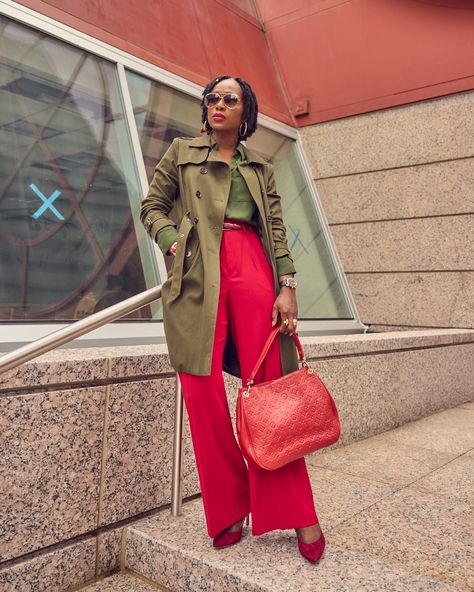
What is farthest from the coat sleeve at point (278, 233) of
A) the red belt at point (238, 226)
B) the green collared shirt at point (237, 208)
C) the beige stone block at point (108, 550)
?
the beige stone block at point (108, 550)

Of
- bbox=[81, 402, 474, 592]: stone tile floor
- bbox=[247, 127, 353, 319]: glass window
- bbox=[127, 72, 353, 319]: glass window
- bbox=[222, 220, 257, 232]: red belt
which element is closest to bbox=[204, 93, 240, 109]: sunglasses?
bbox=[222, 220, 257, 232]: red belt

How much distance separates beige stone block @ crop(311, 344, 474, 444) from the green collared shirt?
168 cm

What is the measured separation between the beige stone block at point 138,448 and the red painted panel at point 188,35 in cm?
318

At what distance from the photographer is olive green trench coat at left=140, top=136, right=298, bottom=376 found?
2156mm

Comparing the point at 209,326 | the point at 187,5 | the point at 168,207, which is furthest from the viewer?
the point at 187,5

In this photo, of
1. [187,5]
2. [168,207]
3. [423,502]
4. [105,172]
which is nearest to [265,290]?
[168,207]

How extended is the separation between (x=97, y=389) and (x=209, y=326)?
71 centimetres

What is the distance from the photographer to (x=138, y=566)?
2475mm

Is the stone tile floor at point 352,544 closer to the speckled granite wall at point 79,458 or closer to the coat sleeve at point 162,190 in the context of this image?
the speckled granite wall at point 79,458

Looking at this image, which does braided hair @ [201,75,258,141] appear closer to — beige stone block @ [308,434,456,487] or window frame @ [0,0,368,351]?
window frame @ [0,0,368,351]

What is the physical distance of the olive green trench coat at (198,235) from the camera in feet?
7.07

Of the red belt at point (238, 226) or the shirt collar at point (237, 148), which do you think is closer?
the red belt at point (238, 226)

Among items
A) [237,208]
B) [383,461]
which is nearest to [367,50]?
[383,461]

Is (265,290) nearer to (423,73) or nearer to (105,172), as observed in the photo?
(105,172)
